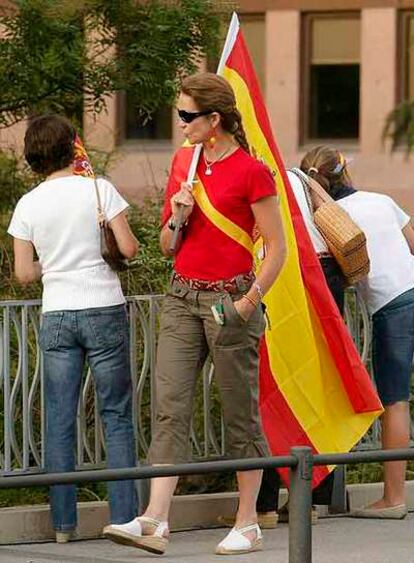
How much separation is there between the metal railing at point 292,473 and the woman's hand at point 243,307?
4.98ft

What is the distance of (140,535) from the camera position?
23.5 feet

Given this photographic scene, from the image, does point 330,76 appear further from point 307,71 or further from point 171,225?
point 171,225

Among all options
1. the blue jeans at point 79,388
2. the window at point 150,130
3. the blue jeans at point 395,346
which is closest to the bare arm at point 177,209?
the blue jeans at point 79,388

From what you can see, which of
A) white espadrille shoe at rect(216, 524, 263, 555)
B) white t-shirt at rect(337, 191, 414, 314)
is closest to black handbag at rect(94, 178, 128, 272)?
white espadrille shoe at rect(216, 524, 263, 555)

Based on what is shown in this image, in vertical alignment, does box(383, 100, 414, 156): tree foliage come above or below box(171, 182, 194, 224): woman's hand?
above

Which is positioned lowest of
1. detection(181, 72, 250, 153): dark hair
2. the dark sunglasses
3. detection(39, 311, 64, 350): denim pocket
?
detection(39, 311, 64, 350): denim pocket

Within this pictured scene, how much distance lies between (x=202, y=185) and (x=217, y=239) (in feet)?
0.69

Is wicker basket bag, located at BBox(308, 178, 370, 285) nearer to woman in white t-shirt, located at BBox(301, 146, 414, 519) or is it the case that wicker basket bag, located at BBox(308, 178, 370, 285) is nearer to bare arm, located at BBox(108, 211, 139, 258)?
woman in white t-shirt, located at BBox(301, 146, 414, 519)

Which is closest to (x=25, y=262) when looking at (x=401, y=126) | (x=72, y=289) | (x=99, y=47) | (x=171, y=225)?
(x=72, y=289)

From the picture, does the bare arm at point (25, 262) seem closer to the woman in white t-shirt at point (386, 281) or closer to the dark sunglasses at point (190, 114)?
the dark sunglasses at point (190, 114)

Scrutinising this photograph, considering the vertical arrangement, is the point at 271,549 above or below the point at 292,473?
below

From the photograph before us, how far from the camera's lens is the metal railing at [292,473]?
5.14 m

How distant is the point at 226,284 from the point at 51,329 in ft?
2.48

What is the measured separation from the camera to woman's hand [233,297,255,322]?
7082 millimetres
